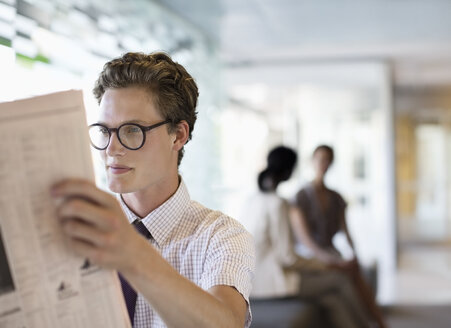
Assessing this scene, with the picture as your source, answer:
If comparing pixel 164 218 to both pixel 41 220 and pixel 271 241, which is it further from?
pixel 271 241

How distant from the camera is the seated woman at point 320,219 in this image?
15.4 feet

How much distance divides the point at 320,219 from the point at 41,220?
13.7 feet

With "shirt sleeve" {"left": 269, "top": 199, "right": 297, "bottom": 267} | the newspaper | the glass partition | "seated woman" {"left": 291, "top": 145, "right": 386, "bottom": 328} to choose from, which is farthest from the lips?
the glass partition

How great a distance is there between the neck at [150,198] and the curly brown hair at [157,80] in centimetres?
11

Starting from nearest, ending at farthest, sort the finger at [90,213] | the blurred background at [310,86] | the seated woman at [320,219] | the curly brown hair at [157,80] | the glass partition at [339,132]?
the finger at [90,213] → the curly brown hair at [157,80] → the blurred background at [310,86] → the seated woman at [320,219] → the glass partition at [339,132]

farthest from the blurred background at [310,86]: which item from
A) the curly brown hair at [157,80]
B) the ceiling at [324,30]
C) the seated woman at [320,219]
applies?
the curly brown hair at [157,80]

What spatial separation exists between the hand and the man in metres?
0.14

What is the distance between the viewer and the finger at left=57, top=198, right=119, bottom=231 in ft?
2.18

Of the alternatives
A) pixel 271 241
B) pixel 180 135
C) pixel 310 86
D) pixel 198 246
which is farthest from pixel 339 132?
pixel 198 246

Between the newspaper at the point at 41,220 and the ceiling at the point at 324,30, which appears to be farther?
the ceiling at the point at 324,30

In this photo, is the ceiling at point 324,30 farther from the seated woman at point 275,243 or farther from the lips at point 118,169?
the lips at point 118,169

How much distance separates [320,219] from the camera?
478cm

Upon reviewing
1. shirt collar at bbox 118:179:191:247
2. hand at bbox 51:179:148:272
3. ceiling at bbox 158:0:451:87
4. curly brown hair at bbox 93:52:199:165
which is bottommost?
shirt collar at bbox 118:179:191:247

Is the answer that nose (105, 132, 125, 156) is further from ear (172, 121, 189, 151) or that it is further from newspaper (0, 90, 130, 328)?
newspaper (0, 90, 130, 328)
